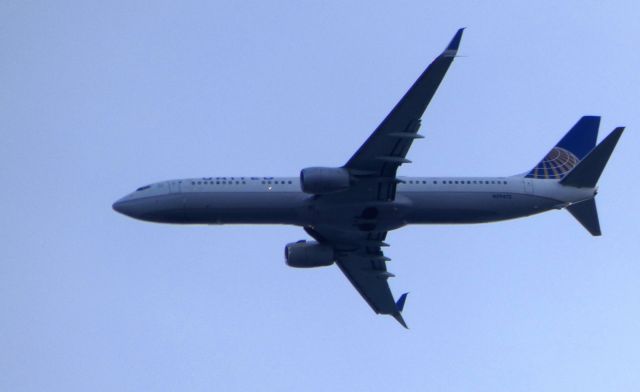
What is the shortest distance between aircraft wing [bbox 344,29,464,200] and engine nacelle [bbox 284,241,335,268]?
25.9 feet

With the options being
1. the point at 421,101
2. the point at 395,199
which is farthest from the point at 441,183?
the point at 421,101

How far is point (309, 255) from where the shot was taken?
7831cm

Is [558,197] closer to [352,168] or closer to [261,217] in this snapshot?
[352,168]

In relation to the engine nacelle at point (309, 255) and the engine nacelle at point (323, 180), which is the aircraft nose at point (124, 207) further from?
the engine nacelle at point (323, 180)

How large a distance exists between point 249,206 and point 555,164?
19788mm

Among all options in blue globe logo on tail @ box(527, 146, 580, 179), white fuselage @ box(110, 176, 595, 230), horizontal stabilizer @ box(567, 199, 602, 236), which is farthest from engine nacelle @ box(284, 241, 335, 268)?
horizontal stabilizer @ box(567, 199, 602, 236)

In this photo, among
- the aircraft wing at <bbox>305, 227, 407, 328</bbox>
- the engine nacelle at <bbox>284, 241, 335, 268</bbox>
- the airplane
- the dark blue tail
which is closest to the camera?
the airplane

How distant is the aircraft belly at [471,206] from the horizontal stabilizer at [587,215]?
1968 mm

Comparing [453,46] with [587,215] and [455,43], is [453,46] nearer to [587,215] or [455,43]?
[455,43]

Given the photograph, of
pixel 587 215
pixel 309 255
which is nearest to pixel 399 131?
pixel 309 255

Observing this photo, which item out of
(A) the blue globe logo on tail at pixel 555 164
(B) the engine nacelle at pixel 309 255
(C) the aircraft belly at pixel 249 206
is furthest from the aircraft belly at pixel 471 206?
(B) the engine nacelle at pixel 309 255

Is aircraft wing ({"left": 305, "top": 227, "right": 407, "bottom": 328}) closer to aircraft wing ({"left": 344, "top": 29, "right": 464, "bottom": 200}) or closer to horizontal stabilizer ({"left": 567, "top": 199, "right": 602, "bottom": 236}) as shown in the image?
aircraft wing ({"left": 344, "top": 29, "right": 464, "bottom": 200})

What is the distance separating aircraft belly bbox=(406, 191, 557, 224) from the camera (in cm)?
7319

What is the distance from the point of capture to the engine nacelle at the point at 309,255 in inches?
3083
